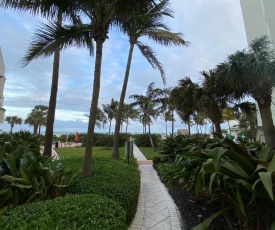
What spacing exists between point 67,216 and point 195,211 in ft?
9.39

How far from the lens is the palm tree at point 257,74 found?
Answer: 805cm

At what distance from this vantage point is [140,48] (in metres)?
11.6

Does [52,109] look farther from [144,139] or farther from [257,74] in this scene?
[144,139]

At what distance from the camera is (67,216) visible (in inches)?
85.0

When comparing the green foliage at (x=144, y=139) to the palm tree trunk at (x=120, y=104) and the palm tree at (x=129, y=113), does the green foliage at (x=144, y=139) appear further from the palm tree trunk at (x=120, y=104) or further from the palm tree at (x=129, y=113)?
the palm tree trunk at (x=120, y=104)

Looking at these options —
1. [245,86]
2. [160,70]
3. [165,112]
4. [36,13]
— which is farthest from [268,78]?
[165,112]

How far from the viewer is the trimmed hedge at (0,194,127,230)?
6.35 ft

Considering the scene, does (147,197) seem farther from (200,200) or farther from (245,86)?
(245,86)

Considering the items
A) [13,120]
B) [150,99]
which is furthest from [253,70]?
[13,120]

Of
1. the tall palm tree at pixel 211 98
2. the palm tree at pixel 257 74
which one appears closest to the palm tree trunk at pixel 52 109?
the palm tree at pixel 257 74

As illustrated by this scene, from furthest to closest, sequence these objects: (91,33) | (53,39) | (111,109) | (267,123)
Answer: (111,109) → (267,123) → (53,39) → (91,33)

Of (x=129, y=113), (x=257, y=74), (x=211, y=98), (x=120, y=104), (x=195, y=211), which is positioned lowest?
(x=195, y=211)

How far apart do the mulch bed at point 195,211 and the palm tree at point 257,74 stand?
4.97 meters

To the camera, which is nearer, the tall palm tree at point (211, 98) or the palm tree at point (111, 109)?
the tall palm tree at point (211, 98)
